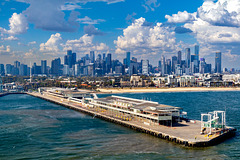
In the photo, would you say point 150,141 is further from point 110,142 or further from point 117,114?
point 117,114

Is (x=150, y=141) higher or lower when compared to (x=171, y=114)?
lower

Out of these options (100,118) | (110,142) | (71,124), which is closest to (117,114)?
(100,118)

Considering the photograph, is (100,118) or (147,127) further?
(100,118)

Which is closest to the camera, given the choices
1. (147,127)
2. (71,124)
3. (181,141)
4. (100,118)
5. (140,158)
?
(140,158)

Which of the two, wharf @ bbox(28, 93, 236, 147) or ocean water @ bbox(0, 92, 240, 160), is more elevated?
wharf @ bbox(28, 93, 236, 147)

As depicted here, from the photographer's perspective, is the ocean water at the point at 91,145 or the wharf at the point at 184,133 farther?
the wharf at the point at 184,133

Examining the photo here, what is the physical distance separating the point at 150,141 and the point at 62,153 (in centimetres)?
1553

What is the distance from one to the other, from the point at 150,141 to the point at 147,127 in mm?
7324

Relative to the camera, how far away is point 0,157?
41.6m

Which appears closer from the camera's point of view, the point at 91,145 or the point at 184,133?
the point at 91,145

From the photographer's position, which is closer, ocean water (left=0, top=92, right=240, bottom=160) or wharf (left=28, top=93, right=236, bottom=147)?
ocean water (left=0, top=92, right=240, bottom=160)

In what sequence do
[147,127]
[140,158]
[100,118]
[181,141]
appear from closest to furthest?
1. [140,158]
2. [181,141]
3. [147,127]
4. [100,118]

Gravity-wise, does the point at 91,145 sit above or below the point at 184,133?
below

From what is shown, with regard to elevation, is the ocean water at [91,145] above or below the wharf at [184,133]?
below
